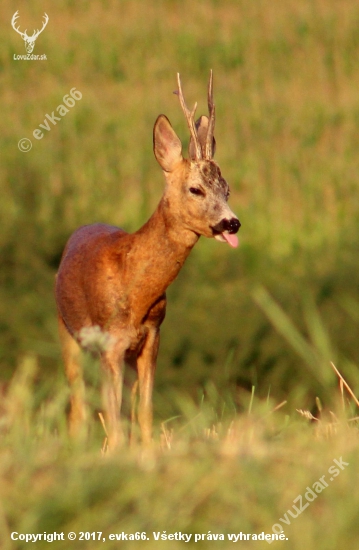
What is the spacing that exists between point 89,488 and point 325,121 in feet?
53.1

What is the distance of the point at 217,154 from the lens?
18891mm

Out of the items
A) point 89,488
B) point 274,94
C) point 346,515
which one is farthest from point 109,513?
point 274,94

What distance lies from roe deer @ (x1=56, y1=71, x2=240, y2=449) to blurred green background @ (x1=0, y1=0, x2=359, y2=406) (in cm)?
929

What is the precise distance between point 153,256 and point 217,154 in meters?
11.5

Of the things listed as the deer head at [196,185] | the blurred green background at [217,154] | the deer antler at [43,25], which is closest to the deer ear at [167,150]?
the deer head at [196,185]

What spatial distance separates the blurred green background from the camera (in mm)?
18094

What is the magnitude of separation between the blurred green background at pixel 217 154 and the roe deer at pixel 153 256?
30.5 feet

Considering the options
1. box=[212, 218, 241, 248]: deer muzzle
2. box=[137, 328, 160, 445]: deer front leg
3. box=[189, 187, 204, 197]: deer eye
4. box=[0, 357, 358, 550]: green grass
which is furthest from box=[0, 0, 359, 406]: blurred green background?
box=[0, 357, 358, 550]: green grass

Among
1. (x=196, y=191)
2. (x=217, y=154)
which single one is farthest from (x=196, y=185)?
(x=217, y=154)

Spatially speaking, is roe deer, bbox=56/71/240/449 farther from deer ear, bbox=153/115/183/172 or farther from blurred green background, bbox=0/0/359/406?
blurred green background, bbox=0/0/359/406

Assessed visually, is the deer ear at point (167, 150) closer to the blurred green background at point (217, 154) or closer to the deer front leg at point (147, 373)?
the deer front leg at point (147, 373)

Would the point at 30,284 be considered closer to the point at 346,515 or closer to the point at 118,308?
the point at 118,308

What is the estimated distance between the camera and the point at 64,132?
67.0 ft

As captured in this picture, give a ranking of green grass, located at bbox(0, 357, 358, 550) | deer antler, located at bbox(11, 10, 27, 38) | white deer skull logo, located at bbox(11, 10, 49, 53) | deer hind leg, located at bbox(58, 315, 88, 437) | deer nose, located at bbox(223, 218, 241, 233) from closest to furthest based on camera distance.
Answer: green grass, located at bbox(0, 357, 358, 550) → deer nose, located at bbox(223, 218, 241, 233) → deer hind leg, located at bbox(58, 315, 88, 437) → deer antler, located at bbox(11, 10, 27, 38) → white deer skull logo, located at bbox(11, 10, 49, 53)
